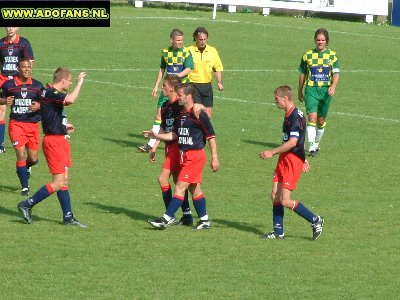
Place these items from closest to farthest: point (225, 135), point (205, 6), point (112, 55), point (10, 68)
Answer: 1. point (10, 68)
2. point (225, 135)
3. point (112, 55)
4. point (205, 6)

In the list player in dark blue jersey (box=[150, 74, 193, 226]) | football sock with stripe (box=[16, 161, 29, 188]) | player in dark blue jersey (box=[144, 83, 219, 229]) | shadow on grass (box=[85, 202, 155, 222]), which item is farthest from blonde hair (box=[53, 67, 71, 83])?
football sock with stripe (box=[16, 161, 29, 188])

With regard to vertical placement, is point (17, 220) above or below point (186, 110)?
below

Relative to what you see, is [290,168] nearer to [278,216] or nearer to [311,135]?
[278,216]

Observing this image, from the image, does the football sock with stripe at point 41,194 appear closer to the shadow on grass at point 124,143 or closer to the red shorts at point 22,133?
the red shorts at point 22,133

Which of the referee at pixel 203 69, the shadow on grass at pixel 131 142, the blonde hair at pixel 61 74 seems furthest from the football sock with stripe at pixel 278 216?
the shadow on grass at pixel 131 142

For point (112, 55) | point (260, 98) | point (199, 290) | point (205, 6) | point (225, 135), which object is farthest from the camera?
point (205, 6)

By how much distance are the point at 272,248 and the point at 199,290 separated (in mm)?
2276

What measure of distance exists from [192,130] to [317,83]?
779 centimetres

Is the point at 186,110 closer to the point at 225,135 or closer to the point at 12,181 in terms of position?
the point at 12,181

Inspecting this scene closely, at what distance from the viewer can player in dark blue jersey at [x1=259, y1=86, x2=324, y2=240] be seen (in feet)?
48.9

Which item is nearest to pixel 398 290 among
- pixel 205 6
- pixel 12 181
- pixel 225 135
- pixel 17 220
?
pixel 17 220

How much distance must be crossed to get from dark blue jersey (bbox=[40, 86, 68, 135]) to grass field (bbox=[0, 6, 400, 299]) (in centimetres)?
131

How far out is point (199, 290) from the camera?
41.8ft

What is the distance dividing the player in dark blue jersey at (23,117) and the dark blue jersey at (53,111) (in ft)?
6.17
